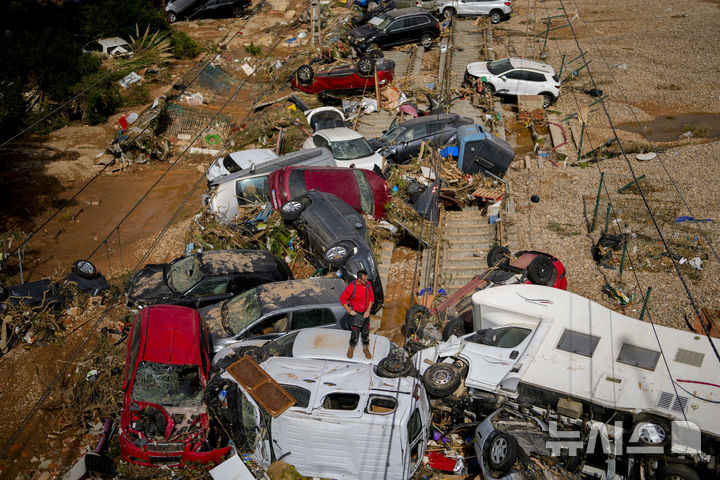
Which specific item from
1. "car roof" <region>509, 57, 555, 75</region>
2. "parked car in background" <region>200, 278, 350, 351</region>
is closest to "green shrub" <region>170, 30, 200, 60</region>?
"car roof" <region>509, 57, 555, 75</region>

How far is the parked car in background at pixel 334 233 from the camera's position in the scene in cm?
1070

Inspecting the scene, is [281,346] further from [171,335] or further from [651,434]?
[651,434]

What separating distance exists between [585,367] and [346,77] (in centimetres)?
1433

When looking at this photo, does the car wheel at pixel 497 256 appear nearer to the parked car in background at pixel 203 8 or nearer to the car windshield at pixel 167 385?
the car windshield at pixel 167 385

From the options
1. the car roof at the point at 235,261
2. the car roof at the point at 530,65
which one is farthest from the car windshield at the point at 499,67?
the car roof at the point at 235,261

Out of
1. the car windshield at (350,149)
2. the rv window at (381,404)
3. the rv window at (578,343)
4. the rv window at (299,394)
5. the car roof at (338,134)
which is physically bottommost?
the car windshield at (350,149)

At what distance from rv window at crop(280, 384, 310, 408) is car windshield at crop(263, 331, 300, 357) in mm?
816

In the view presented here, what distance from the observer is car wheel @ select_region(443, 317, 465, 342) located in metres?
9.74

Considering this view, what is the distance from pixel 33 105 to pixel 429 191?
46.3 feet

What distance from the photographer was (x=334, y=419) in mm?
6762

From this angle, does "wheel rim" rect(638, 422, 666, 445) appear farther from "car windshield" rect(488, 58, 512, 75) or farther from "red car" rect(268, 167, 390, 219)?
"car windshield" rect(488, 58, 512, 75)

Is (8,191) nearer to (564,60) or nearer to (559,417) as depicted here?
(559,417)

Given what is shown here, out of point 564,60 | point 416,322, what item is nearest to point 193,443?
point 416,322

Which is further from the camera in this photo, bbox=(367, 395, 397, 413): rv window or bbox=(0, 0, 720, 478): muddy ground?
bbox=(0, 0, 720, 478): muddy ground
